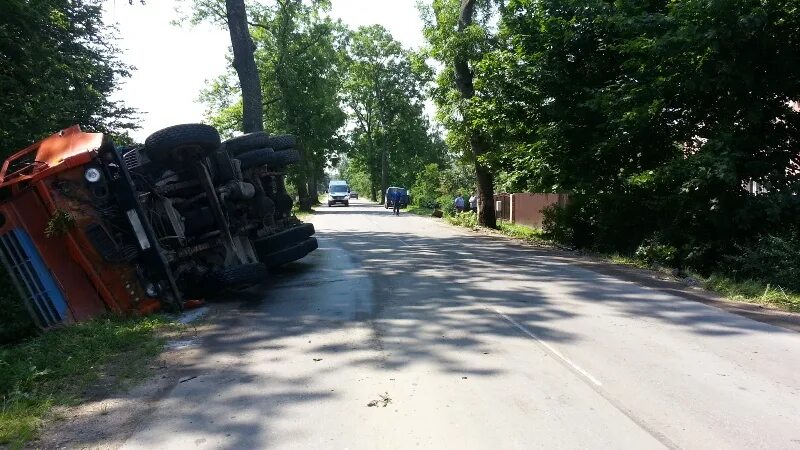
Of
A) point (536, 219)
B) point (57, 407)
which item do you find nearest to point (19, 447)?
point (57, 407)

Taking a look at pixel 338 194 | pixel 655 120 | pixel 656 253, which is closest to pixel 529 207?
pixel 655 120

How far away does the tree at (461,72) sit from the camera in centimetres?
2278

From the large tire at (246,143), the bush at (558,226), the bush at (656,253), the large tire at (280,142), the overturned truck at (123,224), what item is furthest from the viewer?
the bush at (558,226)

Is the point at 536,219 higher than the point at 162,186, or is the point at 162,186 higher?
the point at 162,186

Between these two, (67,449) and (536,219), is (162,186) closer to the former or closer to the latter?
(67,449)

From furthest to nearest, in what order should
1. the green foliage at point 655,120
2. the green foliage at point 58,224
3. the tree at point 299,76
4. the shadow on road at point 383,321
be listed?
the tree at point 299,76, the green foliage at point 655,120, the green foliage at point 58,224, the shadow on road at point 383,321

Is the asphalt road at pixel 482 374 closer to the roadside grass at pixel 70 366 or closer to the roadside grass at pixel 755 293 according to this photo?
the roadside grass at pixel 70 366

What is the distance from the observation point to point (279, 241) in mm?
10992

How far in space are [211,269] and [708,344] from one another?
6.75 meters

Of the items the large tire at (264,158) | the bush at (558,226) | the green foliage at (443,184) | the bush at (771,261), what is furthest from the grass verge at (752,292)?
the green foliage at (443,184)

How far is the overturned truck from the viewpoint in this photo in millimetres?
7473

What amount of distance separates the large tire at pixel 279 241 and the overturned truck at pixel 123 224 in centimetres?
51

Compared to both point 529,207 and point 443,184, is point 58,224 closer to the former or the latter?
point 529,207

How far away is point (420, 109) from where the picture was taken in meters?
66.5
